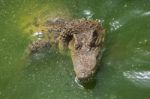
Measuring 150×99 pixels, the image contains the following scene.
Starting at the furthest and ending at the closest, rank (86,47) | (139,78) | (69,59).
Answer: (69,59)
(86,47)
(139,78)

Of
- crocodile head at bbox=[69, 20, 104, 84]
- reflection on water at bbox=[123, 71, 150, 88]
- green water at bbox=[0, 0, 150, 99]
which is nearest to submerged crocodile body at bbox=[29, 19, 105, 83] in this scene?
crocodile head at bbox=[69, 20, 104, 84]

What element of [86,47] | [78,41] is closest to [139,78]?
[86,47]

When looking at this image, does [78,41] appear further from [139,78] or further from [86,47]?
[139,78]

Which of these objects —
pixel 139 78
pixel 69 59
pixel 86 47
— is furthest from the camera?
pixel 69 59

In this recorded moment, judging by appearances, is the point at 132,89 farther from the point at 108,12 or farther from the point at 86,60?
the point at 108,12

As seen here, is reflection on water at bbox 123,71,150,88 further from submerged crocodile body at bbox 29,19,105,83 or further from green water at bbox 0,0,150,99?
submerged crocodile body at bbox 29,19,105,83

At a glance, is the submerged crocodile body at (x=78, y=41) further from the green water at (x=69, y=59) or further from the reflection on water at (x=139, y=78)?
the reflection on water at (x=139, y=78)
